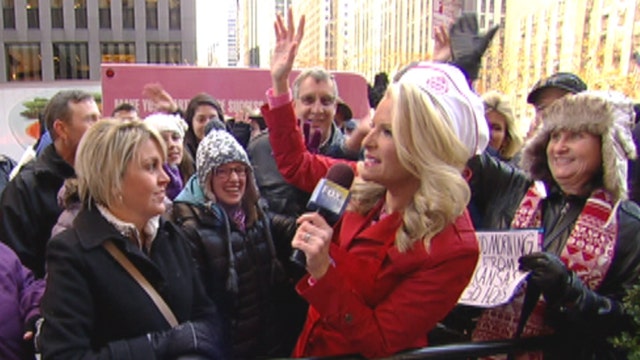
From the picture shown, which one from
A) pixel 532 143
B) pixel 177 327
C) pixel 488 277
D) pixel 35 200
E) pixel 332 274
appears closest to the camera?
pixel 332 274

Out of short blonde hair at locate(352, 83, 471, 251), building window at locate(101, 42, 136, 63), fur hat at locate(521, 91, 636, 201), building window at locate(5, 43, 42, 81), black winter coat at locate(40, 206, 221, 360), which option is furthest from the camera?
building window at locate(101, 42, 136, 63)

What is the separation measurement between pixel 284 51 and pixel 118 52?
42336mm

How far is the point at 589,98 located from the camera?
2.27 m

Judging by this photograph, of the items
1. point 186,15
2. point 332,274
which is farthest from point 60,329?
point 186,15

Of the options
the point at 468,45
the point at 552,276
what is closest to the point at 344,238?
the point at 552,276

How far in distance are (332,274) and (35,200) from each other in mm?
2450

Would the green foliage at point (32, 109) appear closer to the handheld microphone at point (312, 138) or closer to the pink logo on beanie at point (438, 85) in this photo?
the handheld microphone at point (312, 138)

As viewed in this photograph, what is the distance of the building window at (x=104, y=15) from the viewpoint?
132 feet

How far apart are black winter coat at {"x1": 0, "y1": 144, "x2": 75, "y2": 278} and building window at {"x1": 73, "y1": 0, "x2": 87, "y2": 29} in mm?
42266

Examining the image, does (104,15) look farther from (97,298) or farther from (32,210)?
(97,298)

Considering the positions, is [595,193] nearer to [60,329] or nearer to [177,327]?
[177,327]

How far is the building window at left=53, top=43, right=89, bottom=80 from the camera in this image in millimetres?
39562

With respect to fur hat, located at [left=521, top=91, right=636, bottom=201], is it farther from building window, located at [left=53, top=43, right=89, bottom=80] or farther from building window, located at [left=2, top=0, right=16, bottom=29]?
building window, located at [left=2, top=0, right=16, bottom=29]

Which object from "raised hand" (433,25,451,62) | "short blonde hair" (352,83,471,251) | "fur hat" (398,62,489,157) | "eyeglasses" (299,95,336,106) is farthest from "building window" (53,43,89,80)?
"short blonde hair" (352,83,471,251)
